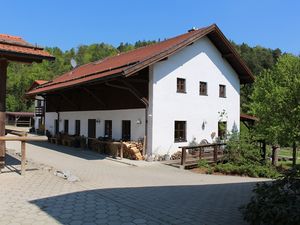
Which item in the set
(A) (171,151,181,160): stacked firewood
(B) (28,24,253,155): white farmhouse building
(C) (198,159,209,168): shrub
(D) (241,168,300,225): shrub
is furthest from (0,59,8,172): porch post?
(A) (171,151,181,160): stacked firewood

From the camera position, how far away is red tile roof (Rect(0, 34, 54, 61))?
10.5m

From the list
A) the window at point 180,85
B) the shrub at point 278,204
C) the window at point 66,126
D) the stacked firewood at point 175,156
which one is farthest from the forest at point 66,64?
the shrub at point 278,204

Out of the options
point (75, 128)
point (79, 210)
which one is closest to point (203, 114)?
point (75, 128)

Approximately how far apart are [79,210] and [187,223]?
2029mm

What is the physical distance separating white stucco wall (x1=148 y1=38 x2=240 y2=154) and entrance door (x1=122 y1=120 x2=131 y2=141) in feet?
6.57

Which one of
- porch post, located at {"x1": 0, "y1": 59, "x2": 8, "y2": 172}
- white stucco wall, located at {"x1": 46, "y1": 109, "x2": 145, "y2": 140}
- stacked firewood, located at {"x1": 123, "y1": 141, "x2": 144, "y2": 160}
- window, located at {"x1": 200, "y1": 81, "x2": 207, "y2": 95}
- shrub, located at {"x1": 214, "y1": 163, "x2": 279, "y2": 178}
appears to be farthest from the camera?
window, located at {"x1": 200, "y1": 81, "x2": 207, "y2": 95}

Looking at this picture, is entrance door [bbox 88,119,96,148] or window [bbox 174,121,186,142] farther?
entrance door [bbox 88,119,96,148]

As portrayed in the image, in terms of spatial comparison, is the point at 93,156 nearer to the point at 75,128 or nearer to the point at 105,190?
the point at 75,128

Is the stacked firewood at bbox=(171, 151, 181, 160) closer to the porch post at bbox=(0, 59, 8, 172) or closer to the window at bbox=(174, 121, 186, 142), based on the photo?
the window at bbox=(174, 121, 186, 142)

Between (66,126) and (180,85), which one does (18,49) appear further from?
(66,126)

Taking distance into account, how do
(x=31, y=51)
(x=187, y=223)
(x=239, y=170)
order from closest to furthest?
(x=187, y=223), (x=31, y=51), (x=239, y=170)

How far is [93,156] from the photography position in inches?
731

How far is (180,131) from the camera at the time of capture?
63.8ft

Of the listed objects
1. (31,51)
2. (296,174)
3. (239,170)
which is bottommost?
(239,170)
